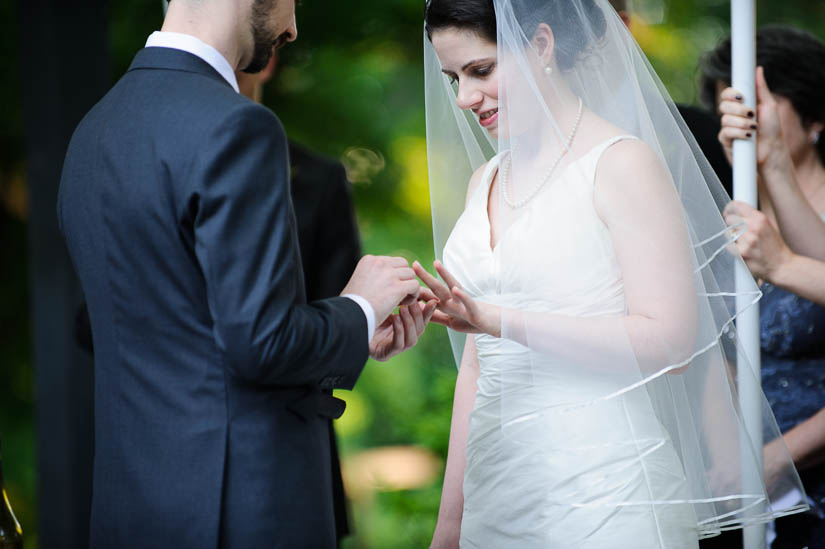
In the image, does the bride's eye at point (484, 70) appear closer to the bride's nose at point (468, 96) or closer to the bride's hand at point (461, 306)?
the bride's nose at point (468, 96)

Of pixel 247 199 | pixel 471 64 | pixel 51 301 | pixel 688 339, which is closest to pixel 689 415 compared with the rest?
pixel 688 339

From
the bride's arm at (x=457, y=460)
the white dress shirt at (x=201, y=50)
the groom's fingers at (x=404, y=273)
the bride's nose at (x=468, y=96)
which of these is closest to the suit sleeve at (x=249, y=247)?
the white dress shirt at (x=201, y=50)

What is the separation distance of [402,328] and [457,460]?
39 centimetres

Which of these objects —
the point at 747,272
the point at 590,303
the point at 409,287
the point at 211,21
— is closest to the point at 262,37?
the point at 211,21

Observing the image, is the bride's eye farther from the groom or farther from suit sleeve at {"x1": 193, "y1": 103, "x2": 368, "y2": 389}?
suit sleeve at {"x1": 193, "y1": 103, "x2": 368, "y2": 389}

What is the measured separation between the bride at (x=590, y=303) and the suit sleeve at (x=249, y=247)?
1.19 feet

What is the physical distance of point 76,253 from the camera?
1.66 metres

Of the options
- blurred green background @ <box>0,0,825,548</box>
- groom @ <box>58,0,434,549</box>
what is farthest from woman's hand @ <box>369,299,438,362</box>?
blurred green background @ <box>0,0,825,548</box>

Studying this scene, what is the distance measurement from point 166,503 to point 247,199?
56 cm

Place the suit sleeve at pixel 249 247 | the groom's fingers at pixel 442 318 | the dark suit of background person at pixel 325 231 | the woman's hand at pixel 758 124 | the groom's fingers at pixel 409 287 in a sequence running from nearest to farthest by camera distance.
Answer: the suit sleeve at pixel 249 247, the groom's fingers at pixel 409 287, the groom's fingers at pixel 442 318, the woman's hand at pixel 758 124, the dark suit of background person at pixel 325 231

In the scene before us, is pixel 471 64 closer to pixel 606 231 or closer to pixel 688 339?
pixel 606 231

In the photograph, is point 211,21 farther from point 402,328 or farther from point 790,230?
point 790,230

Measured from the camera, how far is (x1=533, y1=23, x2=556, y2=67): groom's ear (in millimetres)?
1794

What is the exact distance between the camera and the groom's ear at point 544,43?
179 cm
